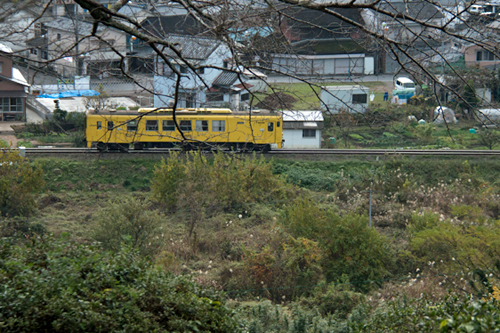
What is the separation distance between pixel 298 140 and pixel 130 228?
1139 cm

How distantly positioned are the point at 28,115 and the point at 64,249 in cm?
2279

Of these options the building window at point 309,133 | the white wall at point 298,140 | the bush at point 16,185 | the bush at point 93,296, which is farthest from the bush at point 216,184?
the bush at point 93,296

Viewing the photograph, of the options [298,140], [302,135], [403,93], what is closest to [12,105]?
[298,140]

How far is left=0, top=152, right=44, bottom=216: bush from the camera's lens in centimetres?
1285

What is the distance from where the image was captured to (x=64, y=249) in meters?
4.96

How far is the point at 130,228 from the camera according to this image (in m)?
10.5

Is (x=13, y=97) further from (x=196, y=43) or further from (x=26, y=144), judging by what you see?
(x=196, y=43)

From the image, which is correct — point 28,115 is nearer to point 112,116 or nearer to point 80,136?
point 80,136

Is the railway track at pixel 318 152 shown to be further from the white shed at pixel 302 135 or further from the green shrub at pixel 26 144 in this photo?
the white shed at pixel 302 135

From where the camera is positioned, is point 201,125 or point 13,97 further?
point 13,97

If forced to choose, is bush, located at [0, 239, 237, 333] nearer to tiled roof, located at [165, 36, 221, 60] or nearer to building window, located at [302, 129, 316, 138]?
tiled roof, located at [165, 36, 221, 60]

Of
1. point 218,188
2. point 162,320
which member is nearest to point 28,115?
point 218,188

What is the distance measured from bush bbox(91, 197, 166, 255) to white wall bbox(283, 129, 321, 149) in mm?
10342

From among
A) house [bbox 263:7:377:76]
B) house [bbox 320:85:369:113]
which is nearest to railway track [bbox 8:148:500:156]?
house [bbox 320:85:369:113]
